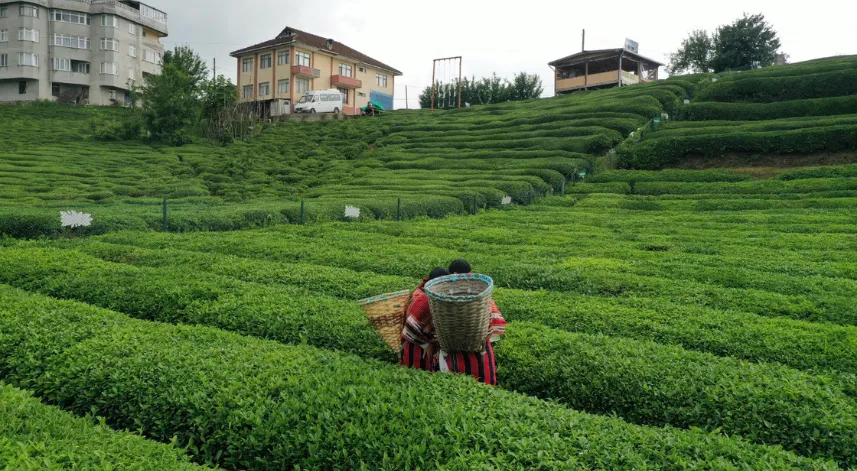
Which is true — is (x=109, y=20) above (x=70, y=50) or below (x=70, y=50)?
above

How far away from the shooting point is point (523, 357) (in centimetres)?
663

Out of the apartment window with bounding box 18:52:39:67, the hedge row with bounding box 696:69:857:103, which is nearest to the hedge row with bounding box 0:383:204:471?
the hedge row with bounding box 696:69:857:103

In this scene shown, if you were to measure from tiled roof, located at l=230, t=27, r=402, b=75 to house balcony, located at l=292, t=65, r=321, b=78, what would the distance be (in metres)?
2.29

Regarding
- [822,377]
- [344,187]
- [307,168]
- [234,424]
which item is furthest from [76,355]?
[307,168]

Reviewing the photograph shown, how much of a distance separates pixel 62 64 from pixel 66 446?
64543 millimetres

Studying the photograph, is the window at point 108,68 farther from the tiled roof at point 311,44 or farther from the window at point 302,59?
the window at point 302,59

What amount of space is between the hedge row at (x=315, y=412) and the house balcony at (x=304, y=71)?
53223mm

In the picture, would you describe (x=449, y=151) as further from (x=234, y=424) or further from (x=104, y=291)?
(x=234, y=424)

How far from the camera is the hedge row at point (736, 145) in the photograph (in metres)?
29.3

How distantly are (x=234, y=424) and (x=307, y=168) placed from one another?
1226 inches

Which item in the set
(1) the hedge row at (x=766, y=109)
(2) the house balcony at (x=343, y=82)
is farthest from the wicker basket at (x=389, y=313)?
(2) the house balcony at (x=343, y=82)

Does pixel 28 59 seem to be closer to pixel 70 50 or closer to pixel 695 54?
pixel 70 50

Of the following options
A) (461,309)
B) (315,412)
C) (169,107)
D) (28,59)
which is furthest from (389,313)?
(28,59)

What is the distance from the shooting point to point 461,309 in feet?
16.3
